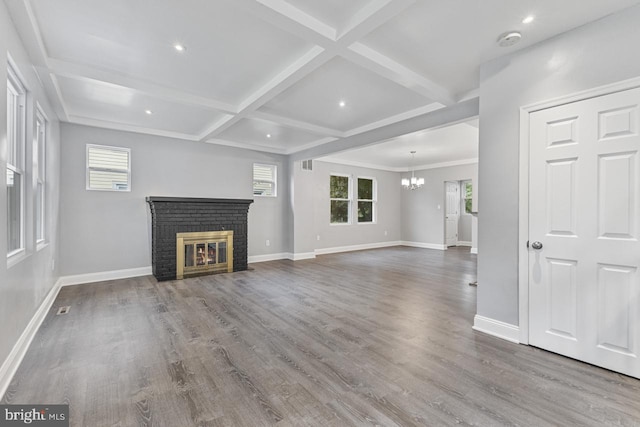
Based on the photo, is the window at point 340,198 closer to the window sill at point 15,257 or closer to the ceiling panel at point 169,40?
the ceiling panel at point 169,40

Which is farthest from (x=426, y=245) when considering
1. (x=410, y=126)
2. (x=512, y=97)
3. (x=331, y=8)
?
(x=331, y=8)

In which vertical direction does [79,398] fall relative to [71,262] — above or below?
below

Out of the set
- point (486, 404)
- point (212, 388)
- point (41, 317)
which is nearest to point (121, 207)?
point (41, 317)

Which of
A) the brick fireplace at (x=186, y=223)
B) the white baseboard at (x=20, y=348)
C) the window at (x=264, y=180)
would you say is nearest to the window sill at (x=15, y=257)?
the white baseboard at (x=20, y=348)

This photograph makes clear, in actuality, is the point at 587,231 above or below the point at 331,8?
below

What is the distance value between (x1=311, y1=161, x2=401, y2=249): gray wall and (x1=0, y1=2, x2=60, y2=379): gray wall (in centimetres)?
498

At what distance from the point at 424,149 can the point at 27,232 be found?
6978 mm

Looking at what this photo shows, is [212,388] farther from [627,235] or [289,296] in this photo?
[627,235]

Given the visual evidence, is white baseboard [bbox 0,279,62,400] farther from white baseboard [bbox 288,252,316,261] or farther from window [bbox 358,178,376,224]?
window [bbox 358,178,376,224]

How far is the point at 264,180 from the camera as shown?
22.6ft

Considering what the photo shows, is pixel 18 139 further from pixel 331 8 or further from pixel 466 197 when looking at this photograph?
pixel 466 197

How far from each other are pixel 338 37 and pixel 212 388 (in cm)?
278

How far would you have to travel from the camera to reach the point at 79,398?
1827 millimetres

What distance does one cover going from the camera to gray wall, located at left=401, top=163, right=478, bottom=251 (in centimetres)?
865
